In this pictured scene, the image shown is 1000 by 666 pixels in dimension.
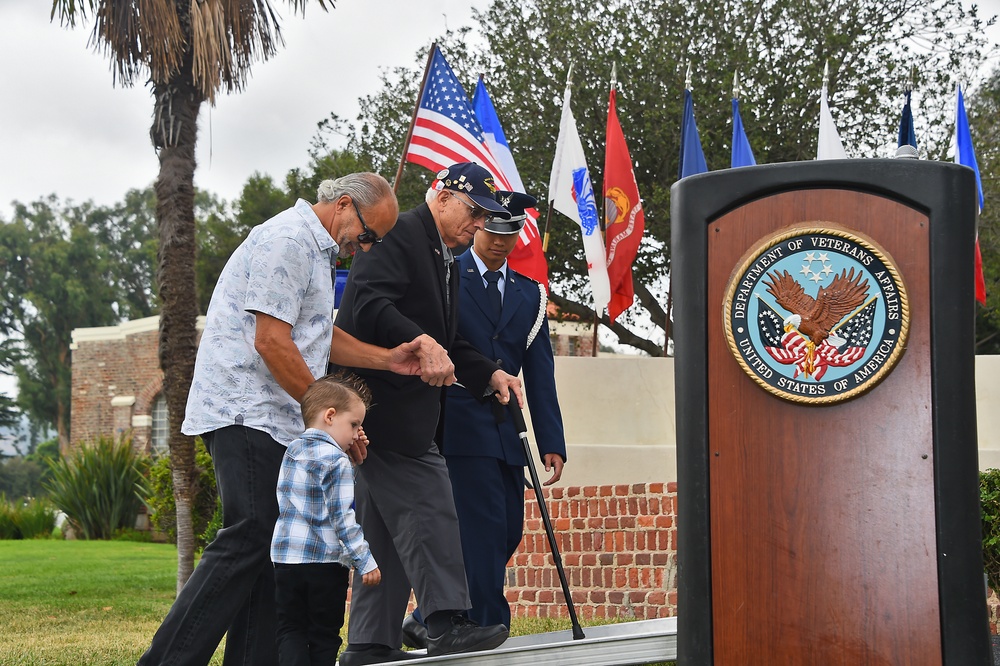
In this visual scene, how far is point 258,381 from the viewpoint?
12.6 ft

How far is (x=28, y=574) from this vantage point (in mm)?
13391

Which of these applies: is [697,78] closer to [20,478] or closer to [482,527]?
[482,527]

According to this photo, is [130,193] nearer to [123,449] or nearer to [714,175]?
[123,449]

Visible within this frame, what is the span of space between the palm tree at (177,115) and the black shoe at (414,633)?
17.9 ft

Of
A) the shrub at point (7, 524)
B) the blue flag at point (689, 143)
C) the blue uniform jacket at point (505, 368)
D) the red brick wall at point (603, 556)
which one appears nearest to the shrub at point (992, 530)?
the red brick wall at point (603, 556)

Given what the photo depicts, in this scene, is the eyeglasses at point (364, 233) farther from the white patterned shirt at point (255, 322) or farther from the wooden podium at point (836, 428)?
the wooden podium at point (836, 428)

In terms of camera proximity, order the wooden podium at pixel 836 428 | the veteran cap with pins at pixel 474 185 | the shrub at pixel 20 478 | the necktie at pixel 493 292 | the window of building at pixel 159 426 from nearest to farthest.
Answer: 1. the wooden podium at pixel 836 428
2. the veteran cap with pins at pixel 474 185
3. the necktie at pixel 493 292
4. the window of building at pixel 159 426
5. the shrub at pixel 20 478

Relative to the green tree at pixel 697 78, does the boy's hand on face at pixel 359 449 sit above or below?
below

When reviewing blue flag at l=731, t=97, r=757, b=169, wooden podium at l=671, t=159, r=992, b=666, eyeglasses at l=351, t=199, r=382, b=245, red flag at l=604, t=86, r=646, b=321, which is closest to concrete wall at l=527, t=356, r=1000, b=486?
red flag at l=604, t=86, r=646, b=321

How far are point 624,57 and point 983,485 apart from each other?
13.6 metres

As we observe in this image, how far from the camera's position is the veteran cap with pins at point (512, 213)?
4.99 m

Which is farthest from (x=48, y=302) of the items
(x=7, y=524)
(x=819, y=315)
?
(x=819, y=315)

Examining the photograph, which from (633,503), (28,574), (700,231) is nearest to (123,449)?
(28,574)

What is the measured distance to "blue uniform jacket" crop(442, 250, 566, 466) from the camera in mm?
4969
